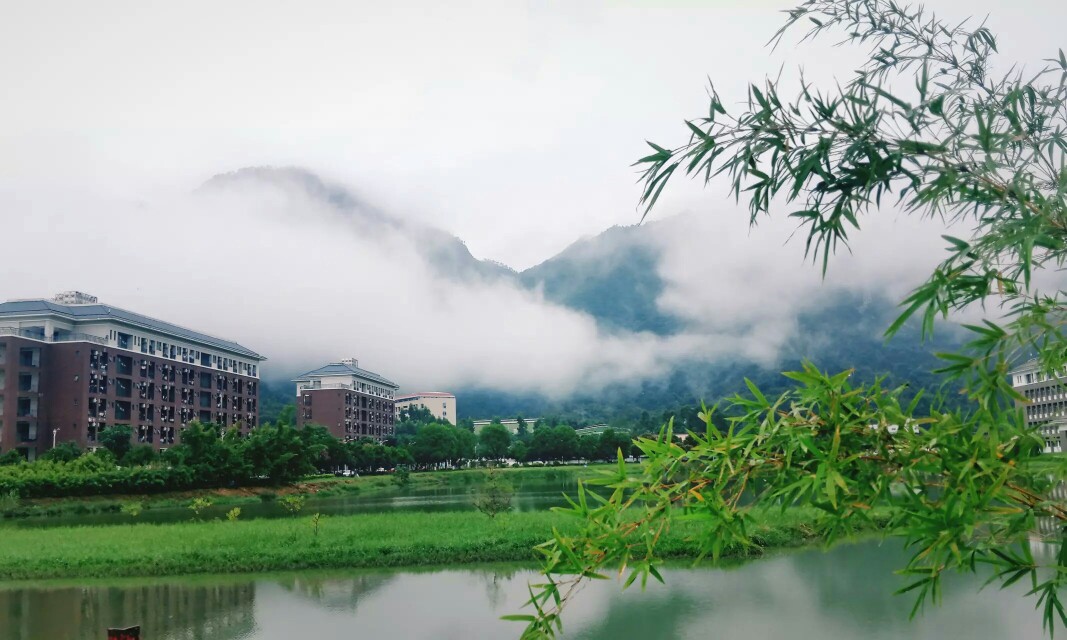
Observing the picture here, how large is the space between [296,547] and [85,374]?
2538 centimetres

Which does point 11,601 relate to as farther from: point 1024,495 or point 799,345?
point 799,345

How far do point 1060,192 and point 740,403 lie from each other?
2.88 feet

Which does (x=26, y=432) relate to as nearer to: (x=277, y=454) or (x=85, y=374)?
(x=85, y=374)

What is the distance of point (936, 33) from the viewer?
2463 mm

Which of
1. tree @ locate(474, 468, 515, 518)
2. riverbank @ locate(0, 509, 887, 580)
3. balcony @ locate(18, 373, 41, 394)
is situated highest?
balcony @ locate(18, 373, 41, 394)

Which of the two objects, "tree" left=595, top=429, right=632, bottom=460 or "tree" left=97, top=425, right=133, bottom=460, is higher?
"tree" left=97, top=425, right=133, bottom=460

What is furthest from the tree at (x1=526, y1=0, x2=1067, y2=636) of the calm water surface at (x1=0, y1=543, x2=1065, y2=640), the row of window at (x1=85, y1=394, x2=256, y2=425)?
the row of window at (x1=85, y1=394, x2=256, y2=425)

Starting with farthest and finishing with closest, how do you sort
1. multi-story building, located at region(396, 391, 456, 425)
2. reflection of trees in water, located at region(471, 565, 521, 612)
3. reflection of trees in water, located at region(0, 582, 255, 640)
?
1. multi-story building, located at region(396, 391, 456, 425)
2. reflection of trees in water, located at region(471, 565, 521, 612)
3. reflection of trees in water, located at region(0, 582, 255, 640)

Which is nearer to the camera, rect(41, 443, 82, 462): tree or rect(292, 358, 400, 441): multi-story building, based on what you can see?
rect(41, 443, 82, 462): tree

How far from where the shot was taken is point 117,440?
30.3 metres

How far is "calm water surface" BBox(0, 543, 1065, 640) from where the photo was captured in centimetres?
671

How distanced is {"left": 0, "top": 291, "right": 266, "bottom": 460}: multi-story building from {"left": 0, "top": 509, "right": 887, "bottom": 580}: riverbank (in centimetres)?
1733

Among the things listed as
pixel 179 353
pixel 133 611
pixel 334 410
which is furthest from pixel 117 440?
pixel 133 611

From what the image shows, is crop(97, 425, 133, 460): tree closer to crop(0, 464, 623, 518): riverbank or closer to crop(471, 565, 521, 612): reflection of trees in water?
crop(0, 464, 623, 518): riverbank
